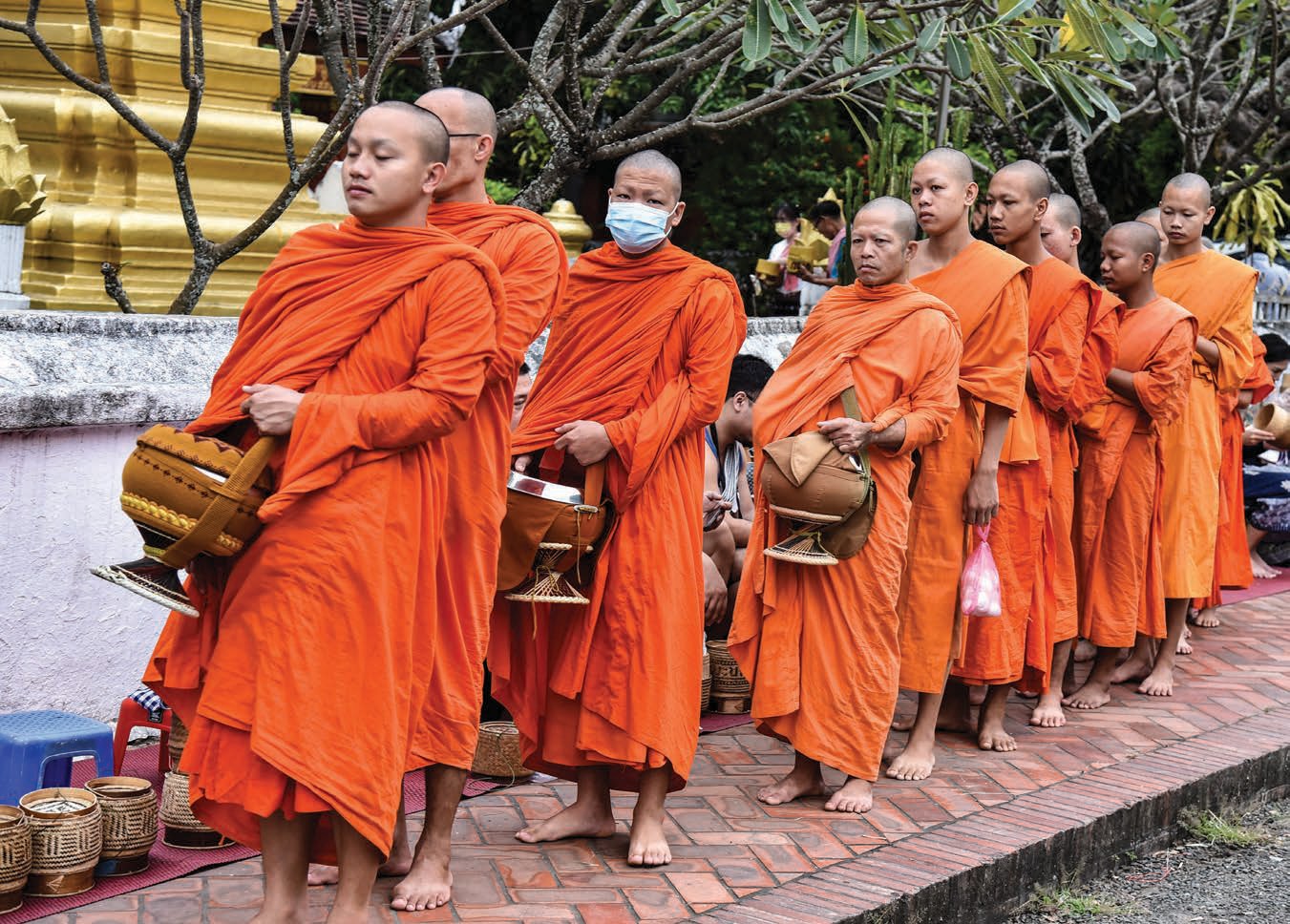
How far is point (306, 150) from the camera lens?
7438 millimetres

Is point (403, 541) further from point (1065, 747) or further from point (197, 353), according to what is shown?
point (1065, 747)

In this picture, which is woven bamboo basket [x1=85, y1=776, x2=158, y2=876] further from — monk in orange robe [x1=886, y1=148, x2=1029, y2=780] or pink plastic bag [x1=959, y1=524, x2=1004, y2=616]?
pink plastic bag [x1=959, y1=524, x2=1004, y2=616]

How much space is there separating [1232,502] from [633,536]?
500cm

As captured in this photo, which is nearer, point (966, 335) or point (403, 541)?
point (403, 541)

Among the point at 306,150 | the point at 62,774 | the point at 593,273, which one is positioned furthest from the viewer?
the point at 306,150

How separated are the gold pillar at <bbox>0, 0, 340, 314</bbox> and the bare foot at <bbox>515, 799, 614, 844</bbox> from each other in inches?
125

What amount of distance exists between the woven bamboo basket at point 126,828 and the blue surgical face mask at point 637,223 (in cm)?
200

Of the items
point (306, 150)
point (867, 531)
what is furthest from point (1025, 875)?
point (306, 150)

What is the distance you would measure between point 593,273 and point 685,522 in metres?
0.79

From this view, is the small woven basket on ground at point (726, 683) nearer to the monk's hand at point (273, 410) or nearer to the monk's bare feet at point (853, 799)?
the monk's bare feet at point (853, 799)

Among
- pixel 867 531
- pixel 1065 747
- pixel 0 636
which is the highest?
pixel 867 531

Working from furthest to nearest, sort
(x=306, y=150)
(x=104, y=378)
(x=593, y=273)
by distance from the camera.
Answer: (x=306, y=150), (x=104, y=378), (x=593, y=273)

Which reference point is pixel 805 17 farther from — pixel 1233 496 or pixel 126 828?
pixel 1233 496

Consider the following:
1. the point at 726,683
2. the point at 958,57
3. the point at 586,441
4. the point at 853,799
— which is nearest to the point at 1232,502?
the point at 726,683
